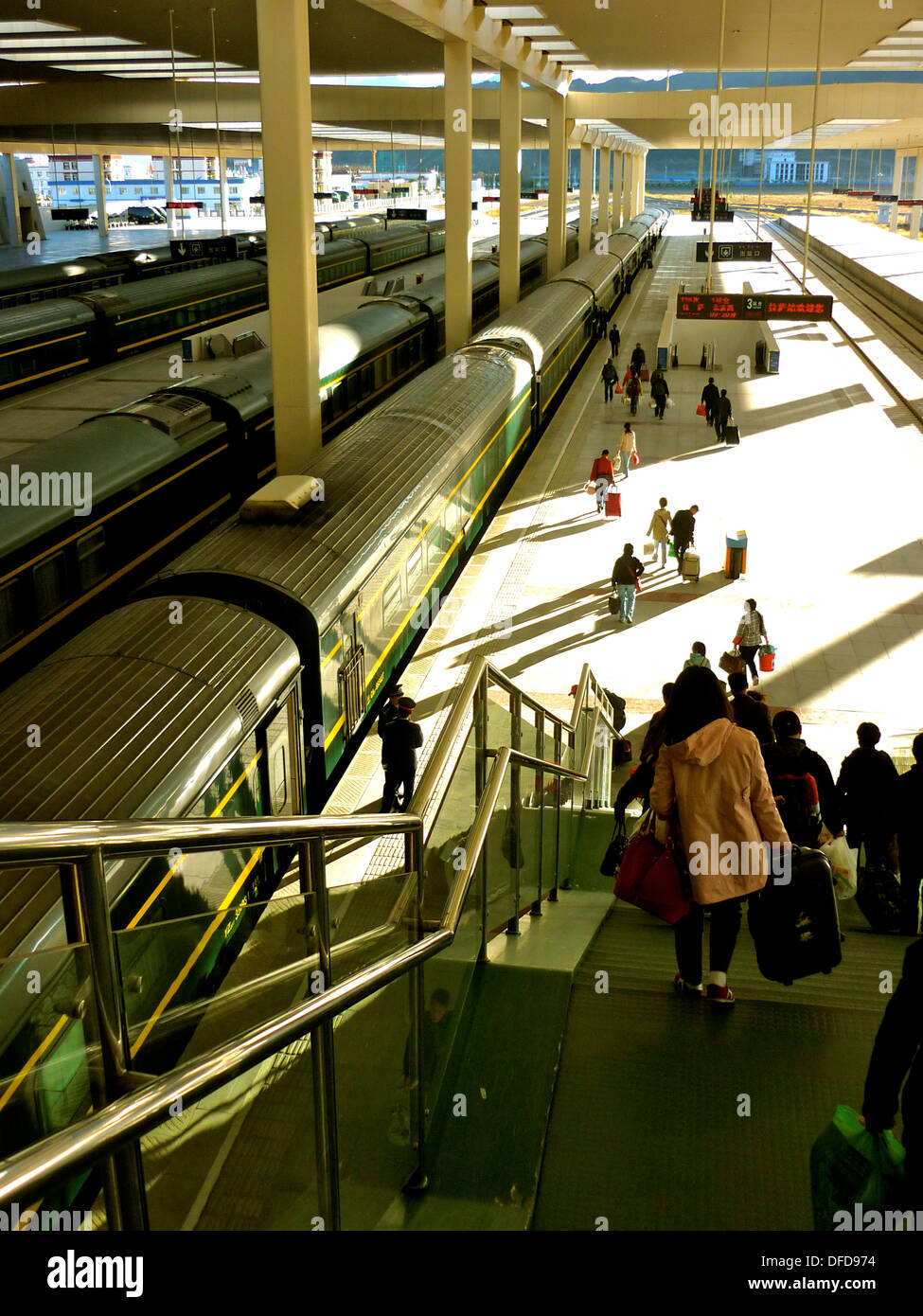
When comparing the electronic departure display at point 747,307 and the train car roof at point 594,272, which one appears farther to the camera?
the train car roof at point 594,272

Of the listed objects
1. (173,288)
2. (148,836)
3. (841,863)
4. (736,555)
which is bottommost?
(736,555)

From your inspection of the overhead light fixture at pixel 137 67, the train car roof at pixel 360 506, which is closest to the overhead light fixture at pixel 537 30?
the overhead light fixture at pixel 137 67

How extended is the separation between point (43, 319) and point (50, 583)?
398 inches

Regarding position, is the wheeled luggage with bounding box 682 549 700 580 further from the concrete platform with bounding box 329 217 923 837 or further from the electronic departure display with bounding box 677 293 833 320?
the electronic departure display with bounding box 677 293 833 320

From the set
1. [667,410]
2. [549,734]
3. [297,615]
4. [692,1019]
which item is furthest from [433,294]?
[692,1019]

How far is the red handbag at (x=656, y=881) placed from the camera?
4129 mm

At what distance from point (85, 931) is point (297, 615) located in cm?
635

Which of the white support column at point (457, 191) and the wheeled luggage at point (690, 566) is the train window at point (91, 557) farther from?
the white support column at point (457, 191)

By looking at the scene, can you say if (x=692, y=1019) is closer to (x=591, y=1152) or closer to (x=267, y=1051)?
(x=591, y=1152)

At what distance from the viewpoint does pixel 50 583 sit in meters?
9.95

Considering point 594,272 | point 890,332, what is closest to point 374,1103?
point 594,272

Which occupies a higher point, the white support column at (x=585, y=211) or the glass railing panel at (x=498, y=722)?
the white support column at (x=585, y=211)

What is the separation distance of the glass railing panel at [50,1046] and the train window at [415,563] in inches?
368

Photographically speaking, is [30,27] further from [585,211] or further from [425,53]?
[585,211]
